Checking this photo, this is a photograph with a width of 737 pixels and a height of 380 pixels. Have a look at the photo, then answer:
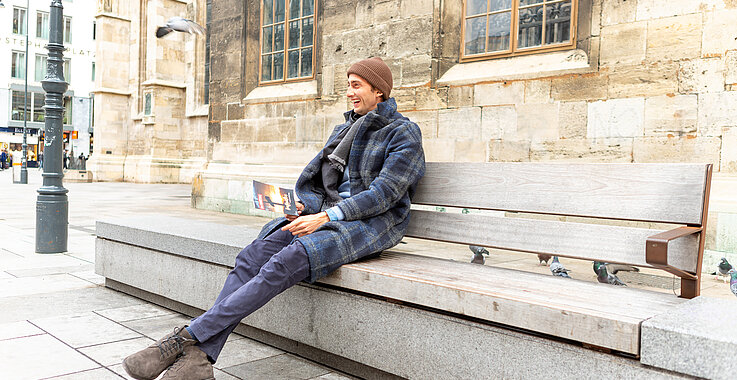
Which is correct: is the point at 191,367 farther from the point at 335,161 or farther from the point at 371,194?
the point at 335,161

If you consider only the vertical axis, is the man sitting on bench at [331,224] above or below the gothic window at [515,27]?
below

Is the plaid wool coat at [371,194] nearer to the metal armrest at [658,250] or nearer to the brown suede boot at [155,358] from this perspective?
the brown suede boot at [155,358]

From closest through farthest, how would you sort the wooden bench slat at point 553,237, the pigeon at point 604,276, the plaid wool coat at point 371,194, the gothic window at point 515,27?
the wooden bench slat at point 553,237
the plaid wool coat at point 371,194
the pigeon at point 604,276
the gothic window at point 515,27

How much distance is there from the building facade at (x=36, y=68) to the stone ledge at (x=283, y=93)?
122 feet

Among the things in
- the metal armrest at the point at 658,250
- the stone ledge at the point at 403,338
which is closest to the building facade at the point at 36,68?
the stone ledge at the point at 403,338

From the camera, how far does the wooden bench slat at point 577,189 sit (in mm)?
2559

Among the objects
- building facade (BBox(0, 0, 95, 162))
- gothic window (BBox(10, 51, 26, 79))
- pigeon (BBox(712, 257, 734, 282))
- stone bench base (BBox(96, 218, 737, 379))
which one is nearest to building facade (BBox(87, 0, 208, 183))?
stone bench base (BBox(96, 218, 737, 379))

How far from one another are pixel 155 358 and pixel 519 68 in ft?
20.4

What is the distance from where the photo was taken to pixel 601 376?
82.0 inches

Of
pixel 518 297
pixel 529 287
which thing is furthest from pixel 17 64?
pixel 518 297

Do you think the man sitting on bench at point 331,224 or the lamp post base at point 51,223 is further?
the lamp post base at point 51,223

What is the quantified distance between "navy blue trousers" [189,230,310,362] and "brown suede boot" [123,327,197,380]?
82 mm

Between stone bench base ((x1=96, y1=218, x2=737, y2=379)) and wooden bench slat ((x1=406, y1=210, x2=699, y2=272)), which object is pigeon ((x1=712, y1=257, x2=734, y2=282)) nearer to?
wooden bench slat ((x1=406, y1=210, x2=699, y2=272))

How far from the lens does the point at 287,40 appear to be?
1123cm
